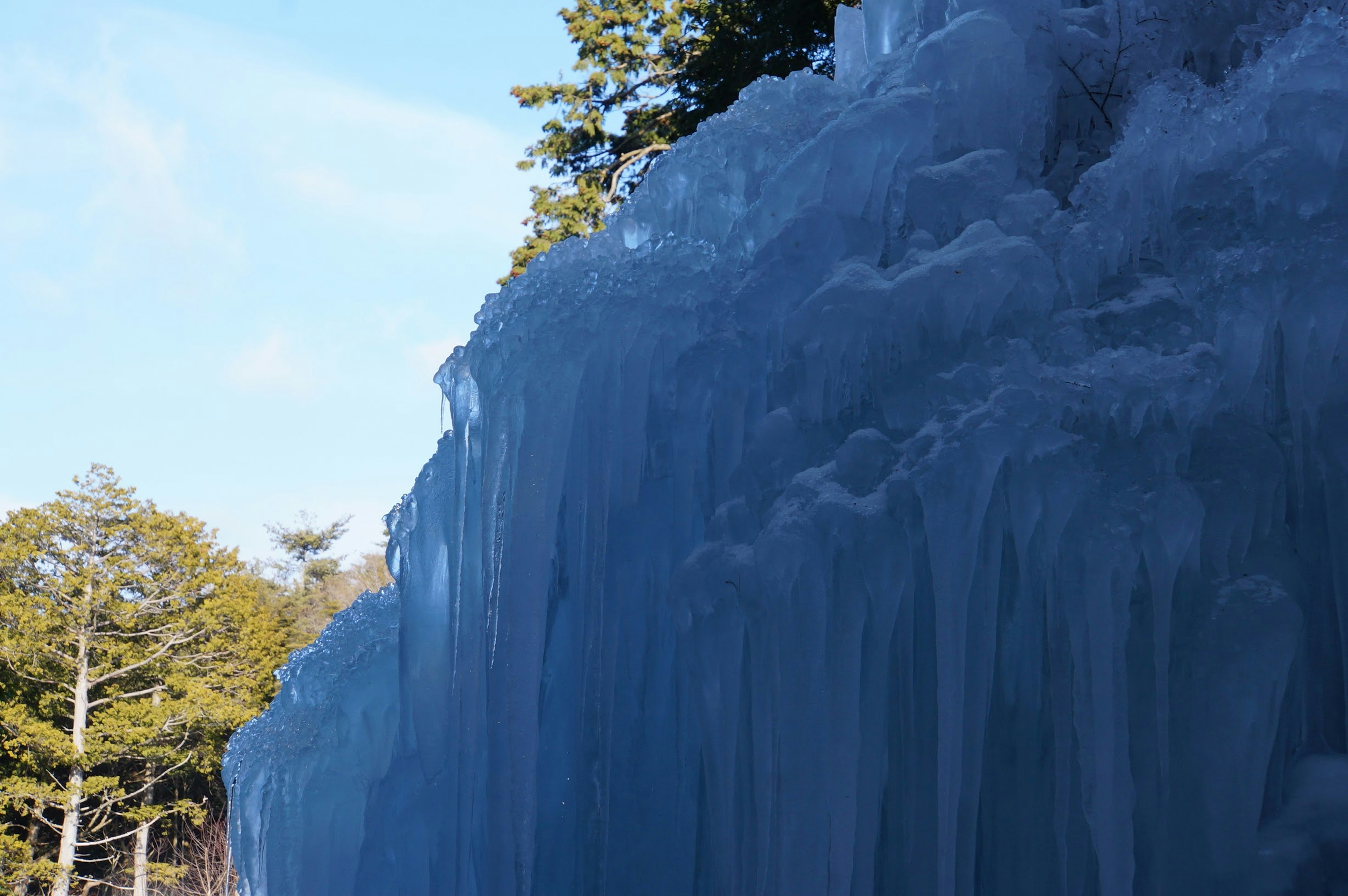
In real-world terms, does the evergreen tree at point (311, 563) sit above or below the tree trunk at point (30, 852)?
above

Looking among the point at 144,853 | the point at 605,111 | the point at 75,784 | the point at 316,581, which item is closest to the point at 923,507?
the point at 605,111

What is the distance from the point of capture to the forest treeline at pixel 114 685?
13.8m

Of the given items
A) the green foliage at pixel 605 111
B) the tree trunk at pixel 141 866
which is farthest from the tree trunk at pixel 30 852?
the green foliage at pixel 605 111

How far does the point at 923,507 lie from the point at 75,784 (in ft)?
47.9

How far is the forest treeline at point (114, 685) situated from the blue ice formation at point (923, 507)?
12181 millimetres

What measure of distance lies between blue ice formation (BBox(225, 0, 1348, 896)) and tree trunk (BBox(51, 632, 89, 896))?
39.2ft

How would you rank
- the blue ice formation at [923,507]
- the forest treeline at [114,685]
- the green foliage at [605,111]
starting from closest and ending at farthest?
1. the blue ice formation at [923,507]
2. the green foliage at [605,111]
3. the forest treeline at [114,685]

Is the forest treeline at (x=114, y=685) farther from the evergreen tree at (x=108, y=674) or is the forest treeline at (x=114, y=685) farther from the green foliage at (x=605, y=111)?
the green foliage at (x=605, y=111)

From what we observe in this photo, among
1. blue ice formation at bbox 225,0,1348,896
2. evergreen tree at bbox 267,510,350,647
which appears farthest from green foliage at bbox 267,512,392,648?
blue ice formation at bbox 225,0,1348,896

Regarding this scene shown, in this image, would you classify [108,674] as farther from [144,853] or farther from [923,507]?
[923,507]

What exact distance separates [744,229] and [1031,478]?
52.4 inches

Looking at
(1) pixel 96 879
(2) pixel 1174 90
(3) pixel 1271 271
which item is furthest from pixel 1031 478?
(1) pixel 96 879

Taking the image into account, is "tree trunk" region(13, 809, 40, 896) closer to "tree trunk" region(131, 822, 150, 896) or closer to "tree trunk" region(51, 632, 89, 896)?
"tree trunk" region(51, 632, 89, 896)

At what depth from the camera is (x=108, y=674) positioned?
1437 cm
